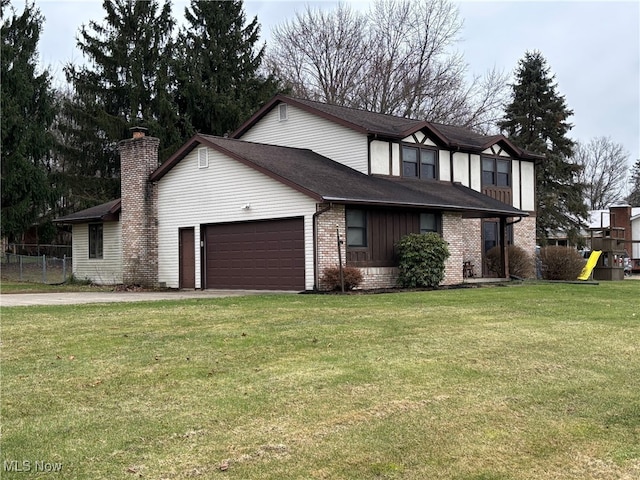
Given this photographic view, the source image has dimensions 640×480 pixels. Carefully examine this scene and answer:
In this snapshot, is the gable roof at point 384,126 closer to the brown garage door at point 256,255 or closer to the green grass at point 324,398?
the brown garage door at point 256,255

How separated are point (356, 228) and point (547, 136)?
79.6ft

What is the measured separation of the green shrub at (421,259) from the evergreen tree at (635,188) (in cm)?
5872

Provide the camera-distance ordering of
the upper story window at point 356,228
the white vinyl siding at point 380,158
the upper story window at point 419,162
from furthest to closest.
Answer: the upper story window at point 419,162, the white vinyl siding at point 380,158, the upper story window at point 356,228

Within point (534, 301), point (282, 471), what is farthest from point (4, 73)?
point (282, 471)

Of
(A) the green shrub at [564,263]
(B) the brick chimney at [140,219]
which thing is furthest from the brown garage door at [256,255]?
(A) the green shrub at [564,263]

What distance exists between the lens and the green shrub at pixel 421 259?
19.6 m

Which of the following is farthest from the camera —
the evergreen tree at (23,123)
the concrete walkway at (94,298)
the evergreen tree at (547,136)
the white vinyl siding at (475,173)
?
the evergreen tree at (547,136)

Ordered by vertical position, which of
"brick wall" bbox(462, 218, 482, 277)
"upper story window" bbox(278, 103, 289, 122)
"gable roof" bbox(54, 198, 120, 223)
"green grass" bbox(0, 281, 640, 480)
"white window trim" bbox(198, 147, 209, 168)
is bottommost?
"green grass" bbox(0, 281, 640, 480)

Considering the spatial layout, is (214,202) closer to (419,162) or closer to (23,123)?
(419,162)

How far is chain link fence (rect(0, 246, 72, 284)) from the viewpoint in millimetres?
27734

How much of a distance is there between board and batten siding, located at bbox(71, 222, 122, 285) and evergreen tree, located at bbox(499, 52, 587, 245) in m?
23.9

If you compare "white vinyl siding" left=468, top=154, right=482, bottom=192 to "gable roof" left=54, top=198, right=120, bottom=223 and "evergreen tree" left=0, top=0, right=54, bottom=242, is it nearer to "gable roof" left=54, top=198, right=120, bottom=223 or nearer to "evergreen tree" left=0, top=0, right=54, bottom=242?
"gable roof" left=54, top=198, right=120, bottom=223

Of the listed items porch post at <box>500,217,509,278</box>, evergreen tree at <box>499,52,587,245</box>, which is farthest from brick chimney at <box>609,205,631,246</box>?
porch post at <box>500,217,509,278</box>

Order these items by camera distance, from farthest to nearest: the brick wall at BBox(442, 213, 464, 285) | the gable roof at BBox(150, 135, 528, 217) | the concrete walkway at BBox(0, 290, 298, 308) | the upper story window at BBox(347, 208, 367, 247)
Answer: the brick wall at BBox(442, 213, 464, 285) → the upper story window at BBox(347, 208, 367, 247) → the gable roof at BBox(150, 135, 528, 217) → the concrete walkway at BBox(0, 290, 298, 308)
